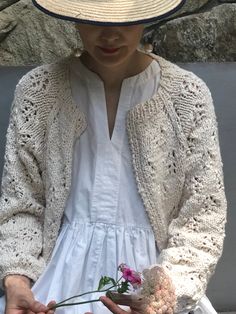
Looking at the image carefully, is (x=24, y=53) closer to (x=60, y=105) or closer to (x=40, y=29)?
(x=40, y=29)

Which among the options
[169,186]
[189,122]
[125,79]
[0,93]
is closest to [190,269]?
[169,186]

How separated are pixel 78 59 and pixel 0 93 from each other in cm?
57

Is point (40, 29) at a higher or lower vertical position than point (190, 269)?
higher

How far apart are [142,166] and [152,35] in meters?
0.81

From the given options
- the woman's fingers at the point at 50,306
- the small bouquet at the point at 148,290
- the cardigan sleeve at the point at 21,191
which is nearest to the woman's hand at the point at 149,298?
the small bouquet at the point at 148,290

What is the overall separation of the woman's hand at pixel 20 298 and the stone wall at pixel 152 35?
0.93 meters

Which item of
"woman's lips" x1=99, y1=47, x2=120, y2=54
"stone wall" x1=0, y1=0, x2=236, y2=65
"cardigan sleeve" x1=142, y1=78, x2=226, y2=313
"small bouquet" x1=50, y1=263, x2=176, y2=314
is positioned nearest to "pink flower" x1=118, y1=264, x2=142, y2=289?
"small bouquet" x1=50, y1=263, x2=176, y2=314

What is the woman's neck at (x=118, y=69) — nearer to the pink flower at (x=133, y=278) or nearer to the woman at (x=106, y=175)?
the woman at (x=106, y=175)

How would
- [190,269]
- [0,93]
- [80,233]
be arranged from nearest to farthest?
[190,269]
[80,233]
[0,93]

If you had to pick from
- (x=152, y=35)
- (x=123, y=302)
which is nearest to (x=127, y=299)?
(x=123, y=302)

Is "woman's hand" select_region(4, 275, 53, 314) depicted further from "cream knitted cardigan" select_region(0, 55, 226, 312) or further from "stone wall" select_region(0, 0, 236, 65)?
"stone wall" select_region(0, 0, 236, 65)

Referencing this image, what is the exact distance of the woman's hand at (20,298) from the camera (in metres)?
1.84

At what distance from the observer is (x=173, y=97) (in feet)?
6.66

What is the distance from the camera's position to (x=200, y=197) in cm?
200
